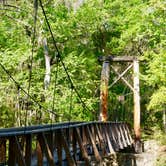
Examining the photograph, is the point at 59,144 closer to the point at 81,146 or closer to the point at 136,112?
the point at 81,146

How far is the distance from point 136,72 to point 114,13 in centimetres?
407

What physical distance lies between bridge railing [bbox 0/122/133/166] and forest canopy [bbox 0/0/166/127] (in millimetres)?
2344

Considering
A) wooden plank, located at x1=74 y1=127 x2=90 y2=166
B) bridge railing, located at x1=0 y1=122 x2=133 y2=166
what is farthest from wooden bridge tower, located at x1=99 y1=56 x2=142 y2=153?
wooden plank, located at x1=74 y1=127 x2=90 y2=166

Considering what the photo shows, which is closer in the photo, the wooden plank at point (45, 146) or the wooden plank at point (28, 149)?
the wooden plank at point (28, 149)

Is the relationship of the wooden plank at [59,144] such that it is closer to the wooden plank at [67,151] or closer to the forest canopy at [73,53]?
the wooden plank at [67,151]

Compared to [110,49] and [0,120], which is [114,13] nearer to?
[110,49]

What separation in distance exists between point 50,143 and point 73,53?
376 inches

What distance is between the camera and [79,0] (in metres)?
16.8

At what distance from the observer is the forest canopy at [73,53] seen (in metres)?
10.9

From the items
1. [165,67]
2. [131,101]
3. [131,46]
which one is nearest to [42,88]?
[165,67]

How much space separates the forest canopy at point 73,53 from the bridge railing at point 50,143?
7.69 feet

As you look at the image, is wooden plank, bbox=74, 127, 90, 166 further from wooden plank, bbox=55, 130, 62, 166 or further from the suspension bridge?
wooden plank, bbox=55, 130, 62, 166

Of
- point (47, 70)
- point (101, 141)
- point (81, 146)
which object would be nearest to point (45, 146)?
point (81, 146)

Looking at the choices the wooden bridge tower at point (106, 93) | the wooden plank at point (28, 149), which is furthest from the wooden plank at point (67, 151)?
the wooden bridge tower at point (106, 93)
